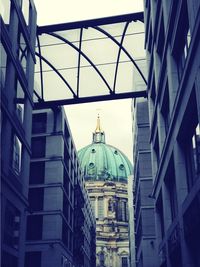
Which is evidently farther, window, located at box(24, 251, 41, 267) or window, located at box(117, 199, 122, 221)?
window, located at box(117, 199, 122, 221)

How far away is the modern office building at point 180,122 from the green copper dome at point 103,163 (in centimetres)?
11822

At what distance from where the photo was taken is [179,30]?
23.0 m

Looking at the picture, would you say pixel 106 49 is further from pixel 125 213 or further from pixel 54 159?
pixel 125 213

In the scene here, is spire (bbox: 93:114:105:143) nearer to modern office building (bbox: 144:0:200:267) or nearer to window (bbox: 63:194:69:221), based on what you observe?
window (bbox: 63:194:69:221)

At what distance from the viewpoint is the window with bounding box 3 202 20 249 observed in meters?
25.5

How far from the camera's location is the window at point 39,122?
172 feet

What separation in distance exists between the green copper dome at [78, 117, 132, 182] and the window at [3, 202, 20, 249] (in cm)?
12076

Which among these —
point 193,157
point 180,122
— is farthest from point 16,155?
point 193,157

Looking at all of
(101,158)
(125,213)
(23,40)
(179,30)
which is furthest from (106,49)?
(101,158)

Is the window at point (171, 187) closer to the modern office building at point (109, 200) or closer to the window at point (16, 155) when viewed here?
the window at point (16, 155)

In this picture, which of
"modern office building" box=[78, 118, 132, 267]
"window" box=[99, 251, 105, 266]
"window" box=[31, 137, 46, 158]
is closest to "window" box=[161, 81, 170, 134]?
"window" box=[31, 137, 46, 158]

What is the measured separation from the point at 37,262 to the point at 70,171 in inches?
586

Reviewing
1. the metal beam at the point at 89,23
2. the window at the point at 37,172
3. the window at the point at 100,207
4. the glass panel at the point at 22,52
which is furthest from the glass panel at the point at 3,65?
the window at the point at 100,207

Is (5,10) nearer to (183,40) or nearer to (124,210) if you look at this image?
(183,40)
